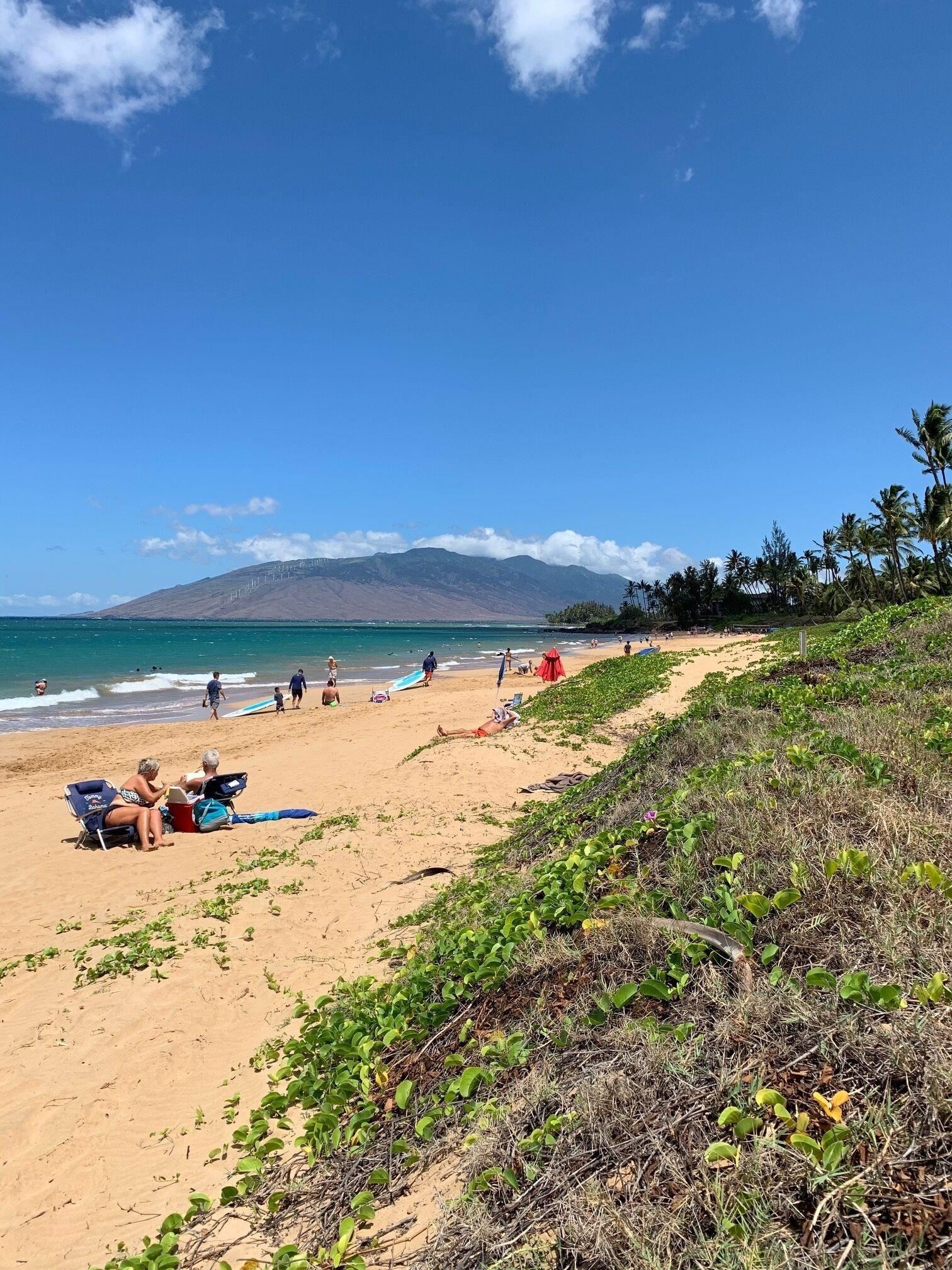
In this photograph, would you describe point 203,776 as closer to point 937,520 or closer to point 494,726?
point 494,726

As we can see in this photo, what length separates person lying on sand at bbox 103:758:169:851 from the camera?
347 inches

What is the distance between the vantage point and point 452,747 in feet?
40.4

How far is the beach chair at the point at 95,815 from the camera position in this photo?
894 cm

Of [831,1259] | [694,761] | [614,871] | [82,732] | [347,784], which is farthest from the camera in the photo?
[82,732]

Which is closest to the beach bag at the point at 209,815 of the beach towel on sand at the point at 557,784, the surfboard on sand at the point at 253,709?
the beach towel on sand at the point at 557,784

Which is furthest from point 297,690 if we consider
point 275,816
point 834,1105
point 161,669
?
point 161,669

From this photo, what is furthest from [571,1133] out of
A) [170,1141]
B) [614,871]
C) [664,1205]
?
[170,1141]

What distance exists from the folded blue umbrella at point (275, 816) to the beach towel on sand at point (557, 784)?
3071 millimetres

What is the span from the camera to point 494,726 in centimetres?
1534

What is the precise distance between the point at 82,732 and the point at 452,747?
15763mm

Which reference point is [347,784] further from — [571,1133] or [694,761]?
[571,1133]

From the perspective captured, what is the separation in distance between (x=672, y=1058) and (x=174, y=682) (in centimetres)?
4159

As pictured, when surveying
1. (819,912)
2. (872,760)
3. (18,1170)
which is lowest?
(18,1170)

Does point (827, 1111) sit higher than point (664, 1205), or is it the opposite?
point (827, 1111)
